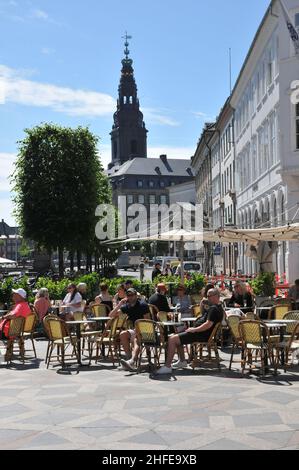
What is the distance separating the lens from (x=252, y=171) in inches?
1663

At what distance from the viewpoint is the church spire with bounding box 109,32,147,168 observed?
16688 cm

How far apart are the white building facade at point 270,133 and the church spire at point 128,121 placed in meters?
120

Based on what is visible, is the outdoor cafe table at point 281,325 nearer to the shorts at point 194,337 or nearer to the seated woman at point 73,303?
the shorts at point 194,337

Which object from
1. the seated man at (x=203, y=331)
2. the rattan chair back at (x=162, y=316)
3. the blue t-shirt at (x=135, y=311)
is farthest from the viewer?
the rattan chair back at (x=162, y=316)

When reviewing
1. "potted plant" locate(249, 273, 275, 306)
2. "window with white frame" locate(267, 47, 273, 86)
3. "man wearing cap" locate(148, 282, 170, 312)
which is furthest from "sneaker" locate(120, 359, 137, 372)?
"window with white frame" locate(267, 47, 273, 86)

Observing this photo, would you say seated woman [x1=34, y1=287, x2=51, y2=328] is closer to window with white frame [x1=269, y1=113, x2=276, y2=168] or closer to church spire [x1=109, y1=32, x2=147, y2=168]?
window with white frame [x1=269, y1=113, x2=276, y2=168]

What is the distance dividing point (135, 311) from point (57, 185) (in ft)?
92.9

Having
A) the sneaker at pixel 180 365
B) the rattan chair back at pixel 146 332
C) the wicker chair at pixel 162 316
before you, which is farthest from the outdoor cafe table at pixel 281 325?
the wicker chair at pixel 162 316

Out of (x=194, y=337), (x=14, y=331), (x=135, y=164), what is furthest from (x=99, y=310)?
(x=135, y=164)

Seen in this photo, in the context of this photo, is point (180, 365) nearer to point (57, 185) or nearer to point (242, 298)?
point (242, 298)

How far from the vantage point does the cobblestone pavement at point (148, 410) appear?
690 centimetres

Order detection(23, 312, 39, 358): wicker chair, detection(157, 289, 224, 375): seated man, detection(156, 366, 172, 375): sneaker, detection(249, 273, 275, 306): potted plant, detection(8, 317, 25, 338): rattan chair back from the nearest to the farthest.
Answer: detection(156, 366, 172, 375): sneaker
detection(157, 289, 224, 375): seated man
detection(8, 317, 25, 338): rattan chair back
detection(23, 312, 39, 358): wicker chair
detection(249, 273, 275, 306): potted plant

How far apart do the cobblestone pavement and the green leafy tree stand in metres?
28.8
